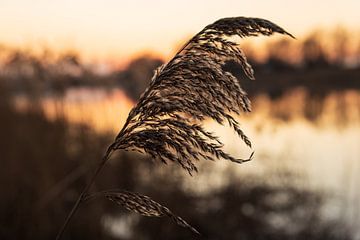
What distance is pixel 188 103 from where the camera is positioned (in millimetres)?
1211

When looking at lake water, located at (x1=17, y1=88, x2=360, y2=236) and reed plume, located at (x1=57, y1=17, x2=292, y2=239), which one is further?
lake water, located at (x1=17, y1=88, x2=360, y2=236)

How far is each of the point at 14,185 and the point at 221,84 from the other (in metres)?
6.00

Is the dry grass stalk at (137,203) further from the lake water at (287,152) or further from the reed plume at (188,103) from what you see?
the lake water at (287,152)

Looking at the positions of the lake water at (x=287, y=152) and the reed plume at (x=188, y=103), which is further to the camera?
the lake water at (x=287, y=152)

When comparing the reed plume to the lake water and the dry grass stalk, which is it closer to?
the dry grass stalk

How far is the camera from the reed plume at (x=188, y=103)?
1.19m

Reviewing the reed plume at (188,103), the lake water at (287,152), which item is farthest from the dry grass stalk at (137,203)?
the lake water at (287,152)

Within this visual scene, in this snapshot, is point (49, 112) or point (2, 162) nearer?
point (2, 162)

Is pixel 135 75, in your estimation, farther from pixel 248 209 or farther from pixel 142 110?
pixel 142 110

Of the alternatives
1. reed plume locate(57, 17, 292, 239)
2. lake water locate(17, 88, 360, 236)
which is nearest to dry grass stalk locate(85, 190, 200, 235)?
reed plume locate(57, 17, 292, 239)

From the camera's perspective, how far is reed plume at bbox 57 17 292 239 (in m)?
1.19

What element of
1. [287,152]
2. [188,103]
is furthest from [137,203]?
[287,152]

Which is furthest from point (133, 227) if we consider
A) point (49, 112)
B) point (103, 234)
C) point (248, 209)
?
point (49, 112)

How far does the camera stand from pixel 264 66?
52.5m
